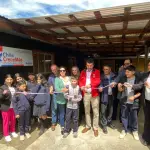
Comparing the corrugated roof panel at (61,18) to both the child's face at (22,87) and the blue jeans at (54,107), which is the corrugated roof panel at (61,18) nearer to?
the child's face at (22,87)

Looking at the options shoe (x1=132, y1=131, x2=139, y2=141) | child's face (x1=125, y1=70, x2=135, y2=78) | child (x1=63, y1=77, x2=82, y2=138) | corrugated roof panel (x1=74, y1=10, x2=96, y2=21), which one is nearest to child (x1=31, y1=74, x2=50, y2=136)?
child (x1=63, y1=77, x2=82, y2=138)

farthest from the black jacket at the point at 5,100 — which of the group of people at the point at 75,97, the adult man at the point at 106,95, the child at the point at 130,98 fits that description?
the child at the point at 130,98

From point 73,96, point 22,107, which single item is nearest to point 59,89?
point 73,96

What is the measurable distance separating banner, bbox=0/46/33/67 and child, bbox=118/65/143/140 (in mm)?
2820

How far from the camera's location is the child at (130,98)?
129 inches

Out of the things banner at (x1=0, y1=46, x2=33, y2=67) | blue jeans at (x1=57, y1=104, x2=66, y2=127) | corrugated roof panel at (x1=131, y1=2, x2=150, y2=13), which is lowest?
blue jeans at (x1=57, y1=104, x2=66, y2=127)

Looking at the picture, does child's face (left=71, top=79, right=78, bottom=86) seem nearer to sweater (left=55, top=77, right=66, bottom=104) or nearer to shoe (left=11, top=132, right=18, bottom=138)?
sweater (left=55, top=77, right=66, bottom=104)

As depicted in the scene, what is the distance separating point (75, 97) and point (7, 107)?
141 cm

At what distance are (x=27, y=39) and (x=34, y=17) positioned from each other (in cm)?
236

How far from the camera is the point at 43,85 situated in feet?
12.3

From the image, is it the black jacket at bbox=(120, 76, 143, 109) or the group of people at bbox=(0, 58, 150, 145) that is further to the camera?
the group of people at bbox=(0, 58, 150, 145)

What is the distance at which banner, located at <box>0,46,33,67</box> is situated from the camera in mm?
4168

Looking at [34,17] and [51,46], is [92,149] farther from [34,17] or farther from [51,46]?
[51,46]

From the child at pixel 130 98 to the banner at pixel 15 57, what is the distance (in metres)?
2.82
